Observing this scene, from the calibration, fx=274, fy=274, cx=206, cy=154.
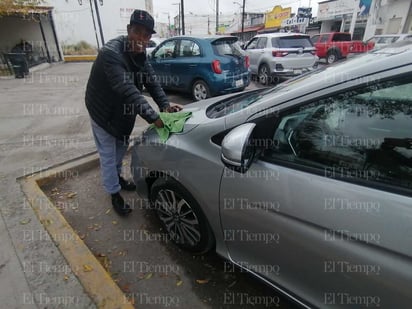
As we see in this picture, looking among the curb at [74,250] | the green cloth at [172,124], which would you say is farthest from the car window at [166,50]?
the green cloth at [172,124]

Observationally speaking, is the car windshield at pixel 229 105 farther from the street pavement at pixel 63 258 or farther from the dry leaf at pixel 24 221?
the dry leaf at pixel 24 221

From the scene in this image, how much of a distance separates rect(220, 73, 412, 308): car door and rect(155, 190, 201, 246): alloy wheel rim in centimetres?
52

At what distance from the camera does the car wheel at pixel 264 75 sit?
919 cm

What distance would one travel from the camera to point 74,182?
3385 mm

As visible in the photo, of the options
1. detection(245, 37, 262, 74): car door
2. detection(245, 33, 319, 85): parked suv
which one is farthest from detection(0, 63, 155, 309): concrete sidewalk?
detection(245, 37, 262, 74): car door

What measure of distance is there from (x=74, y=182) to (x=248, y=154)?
2.65 metres

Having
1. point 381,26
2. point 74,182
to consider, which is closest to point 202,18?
point 381,26

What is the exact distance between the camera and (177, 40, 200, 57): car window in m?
6.69

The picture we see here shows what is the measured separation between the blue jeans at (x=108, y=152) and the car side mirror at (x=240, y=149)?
1449 mm

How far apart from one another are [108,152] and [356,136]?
2093 millimetres

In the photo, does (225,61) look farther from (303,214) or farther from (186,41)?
(303,214)

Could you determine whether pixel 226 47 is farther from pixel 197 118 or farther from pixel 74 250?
pixel 74 250

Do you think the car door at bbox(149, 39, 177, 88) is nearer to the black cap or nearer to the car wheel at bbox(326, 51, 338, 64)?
the black cap

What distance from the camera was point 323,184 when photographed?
131cm
